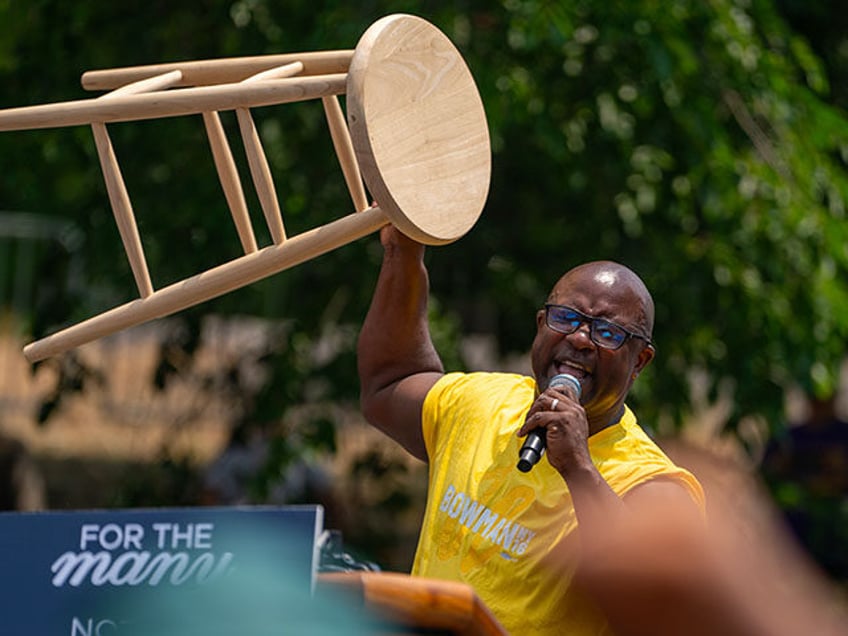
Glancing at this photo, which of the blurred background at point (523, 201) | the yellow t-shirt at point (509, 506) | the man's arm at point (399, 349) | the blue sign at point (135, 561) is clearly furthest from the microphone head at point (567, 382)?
the blurred background at point (523, 201)

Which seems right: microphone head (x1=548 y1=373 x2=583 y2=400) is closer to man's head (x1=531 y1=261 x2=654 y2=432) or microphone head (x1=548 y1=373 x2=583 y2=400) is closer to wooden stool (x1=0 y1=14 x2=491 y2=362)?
man's head (x1=531 y1=261 x2=654 y2=432)

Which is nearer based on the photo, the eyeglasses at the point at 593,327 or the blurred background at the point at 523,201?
the eyeglasses at the point at 593,327

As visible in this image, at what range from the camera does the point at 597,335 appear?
2678 millimetres

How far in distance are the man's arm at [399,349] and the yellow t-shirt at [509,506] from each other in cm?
10

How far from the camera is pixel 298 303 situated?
620cm

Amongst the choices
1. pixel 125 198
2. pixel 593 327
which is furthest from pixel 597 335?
pixel 125 198

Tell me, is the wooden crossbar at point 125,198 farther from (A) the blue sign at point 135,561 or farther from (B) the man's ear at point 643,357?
(B) the man's ear at point 643,357

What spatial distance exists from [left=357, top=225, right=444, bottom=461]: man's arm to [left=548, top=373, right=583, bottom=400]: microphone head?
1.64 ft

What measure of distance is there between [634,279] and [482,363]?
4.06m

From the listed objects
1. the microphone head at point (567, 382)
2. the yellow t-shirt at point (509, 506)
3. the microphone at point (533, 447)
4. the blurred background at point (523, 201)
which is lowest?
the blurred background at point (523, 201)

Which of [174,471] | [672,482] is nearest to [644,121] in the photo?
[174,471]

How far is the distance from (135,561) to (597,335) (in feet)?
3.13

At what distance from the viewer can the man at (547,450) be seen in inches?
98.0

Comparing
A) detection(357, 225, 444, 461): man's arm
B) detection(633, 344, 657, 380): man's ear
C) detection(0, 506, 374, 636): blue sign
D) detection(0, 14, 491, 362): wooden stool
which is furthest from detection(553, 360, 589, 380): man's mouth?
detection(0, 506, 374, 636): blue sign
